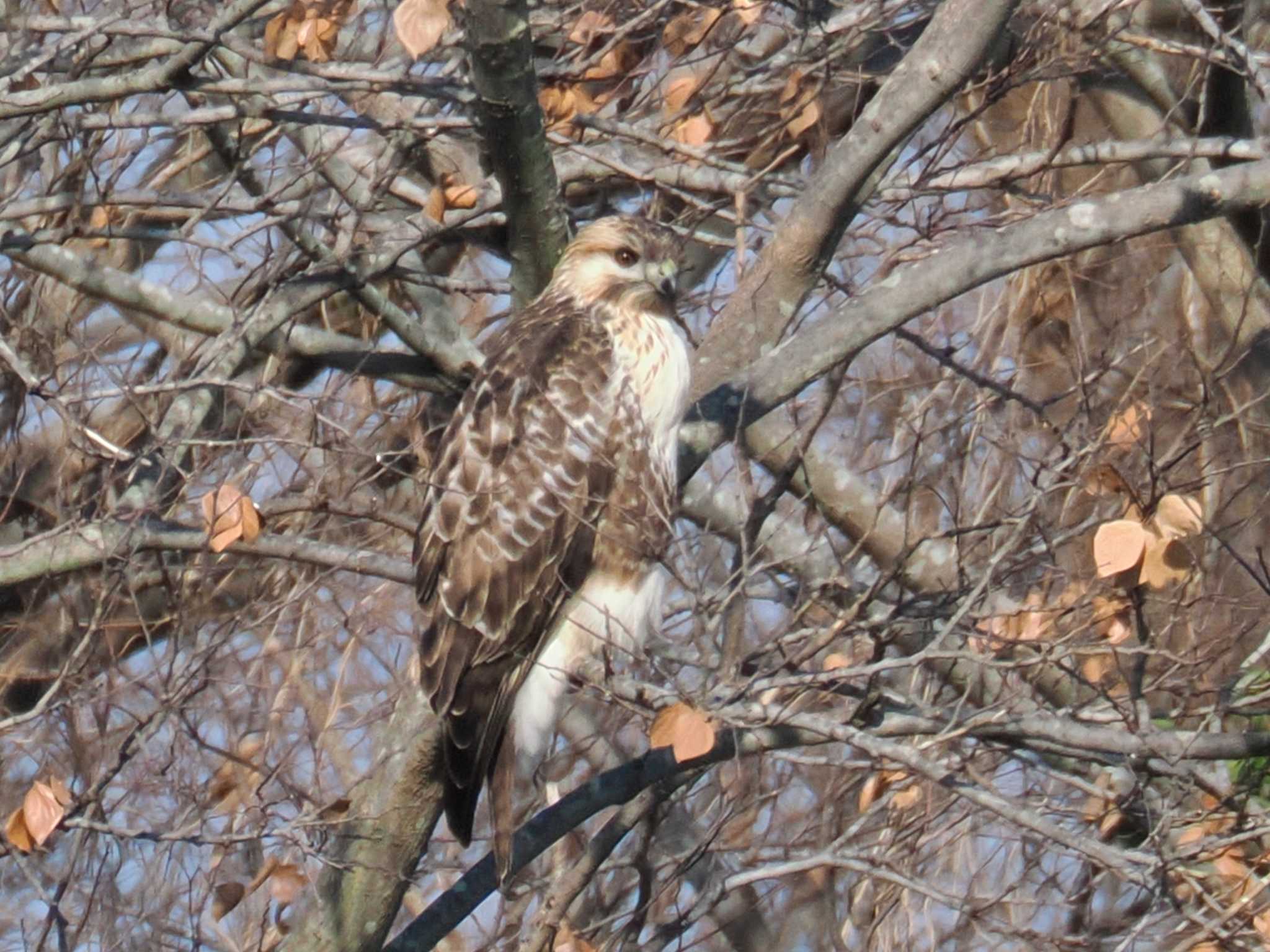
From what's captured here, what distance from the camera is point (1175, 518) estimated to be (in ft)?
12.8

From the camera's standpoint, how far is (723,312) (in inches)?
189

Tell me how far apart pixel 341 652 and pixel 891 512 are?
1.87 m

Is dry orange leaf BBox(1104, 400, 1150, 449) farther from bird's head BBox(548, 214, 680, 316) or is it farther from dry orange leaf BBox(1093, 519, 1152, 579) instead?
bird's head BBox(548, 214, 680, 316)

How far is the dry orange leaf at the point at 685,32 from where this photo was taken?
213 inches

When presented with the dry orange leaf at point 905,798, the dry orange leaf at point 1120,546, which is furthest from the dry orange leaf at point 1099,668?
the dry orange leaf at point 1120,546

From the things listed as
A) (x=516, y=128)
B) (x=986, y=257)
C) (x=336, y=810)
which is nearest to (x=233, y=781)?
(x=336, y=810)

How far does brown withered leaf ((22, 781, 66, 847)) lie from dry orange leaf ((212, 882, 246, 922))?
0.76 m

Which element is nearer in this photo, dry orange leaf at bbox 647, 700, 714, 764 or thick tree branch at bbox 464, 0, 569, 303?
dry orange leaf at bbox 647, 700, 714, 764

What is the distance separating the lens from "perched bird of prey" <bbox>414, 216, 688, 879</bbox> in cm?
482

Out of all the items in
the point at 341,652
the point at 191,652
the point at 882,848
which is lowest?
the point at 882,848

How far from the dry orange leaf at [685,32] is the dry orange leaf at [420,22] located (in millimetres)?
1062

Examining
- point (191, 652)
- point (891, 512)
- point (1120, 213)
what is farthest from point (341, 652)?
point (1120, 213)

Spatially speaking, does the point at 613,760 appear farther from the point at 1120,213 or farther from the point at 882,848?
the point at 1120,213

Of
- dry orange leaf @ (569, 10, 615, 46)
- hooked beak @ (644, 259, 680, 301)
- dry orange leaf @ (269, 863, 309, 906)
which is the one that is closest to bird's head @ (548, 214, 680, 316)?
hooked beak @ (644, 259, 680, 301)
